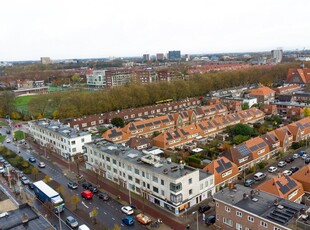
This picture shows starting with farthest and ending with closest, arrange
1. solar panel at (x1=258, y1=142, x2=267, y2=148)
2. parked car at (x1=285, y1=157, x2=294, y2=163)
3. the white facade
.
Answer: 1. the white facade
2. solar panel at (x1=258, y1=142, x2=267, y2=148)
3. parked car at (x1=285, y1=157, x2=294, y2=163)

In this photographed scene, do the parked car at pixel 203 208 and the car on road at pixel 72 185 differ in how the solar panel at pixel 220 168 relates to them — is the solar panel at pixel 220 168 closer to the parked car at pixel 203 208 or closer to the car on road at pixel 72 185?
the parked car at pixel 203 208

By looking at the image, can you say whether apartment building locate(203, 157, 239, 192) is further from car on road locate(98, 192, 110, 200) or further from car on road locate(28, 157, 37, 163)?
car on road locate(28, 157, 37, 163)

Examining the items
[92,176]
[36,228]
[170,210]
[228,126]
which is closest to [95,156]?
[92,176]

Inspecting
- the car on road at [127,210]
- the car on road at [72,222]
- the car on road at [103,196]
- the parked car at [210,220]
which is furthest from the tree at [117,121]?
the parked car at [210,220]

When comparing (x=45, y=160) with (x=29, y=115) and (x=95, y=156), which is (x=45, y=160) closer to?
(x=95, y=156)

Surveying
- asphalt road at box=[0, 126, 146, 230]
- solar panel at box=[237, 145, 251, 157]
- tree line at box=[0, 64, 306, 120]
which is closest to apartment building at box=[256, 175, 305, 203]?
solar panel at box=[237, 145, 251, 157]
